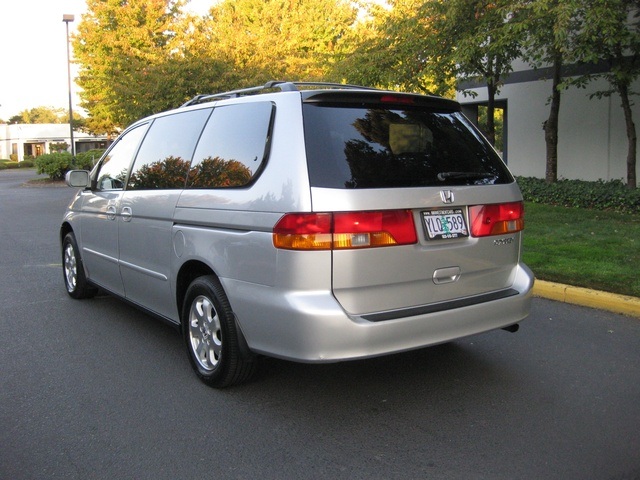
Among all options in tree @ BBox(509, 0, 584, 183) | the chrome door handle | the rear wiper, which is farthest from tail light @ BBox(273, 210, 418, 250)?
tree @ BBox(509, 0, 584, 183)

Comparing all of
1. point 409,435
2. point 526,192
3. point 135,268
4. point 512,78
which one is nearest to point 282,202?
point 409,435

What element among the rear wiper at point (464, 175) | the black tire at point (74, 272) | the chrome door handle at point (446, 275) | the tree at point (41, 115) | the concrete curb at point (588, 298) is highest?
the tree at point (41, 115)

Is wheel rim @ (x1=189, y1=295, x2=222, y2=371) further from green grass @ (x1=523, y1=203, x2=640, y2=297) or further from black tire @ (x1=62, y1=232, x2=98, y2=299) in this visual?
green grass @ (x1=523, y1=203, x2=640, y2=297)

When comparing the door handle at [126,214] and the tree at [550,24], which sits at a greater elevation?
the tree at [550,24]

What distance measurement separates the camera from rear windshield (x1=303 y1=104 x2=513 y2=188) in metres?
3.51

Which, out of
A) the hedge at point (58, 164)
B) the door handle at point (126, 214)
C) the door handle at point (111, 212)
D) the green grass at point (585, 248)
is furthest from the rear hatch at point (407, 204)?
the hedge at point (58, 164)

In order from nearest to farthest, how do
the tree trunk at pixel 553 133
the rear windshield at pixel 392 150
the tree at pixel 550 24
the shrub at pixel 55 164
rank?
the rear windshield at pixel 392 150 < the tree at pixel 550 24 < the tree trunk at pixel 553 133 < the shrub at pixel 55 164

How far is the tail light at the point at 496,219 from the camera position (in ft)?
12.8

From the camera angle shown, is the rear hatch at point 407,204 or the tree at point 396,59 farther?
the tree at point 396,59

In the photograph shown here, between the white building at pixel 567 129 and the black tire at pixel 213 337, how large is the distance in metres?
12.7

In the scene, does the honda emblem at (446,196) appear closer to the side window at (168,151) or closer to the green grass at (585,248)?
the side window at (168,151)

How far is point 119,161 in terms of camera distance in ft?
18.9

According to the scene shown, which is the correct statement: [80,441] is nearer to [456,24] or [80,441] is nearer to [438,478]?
[438,478]

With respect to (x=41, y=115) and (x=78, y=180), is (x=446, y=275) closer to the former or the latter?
(x=78, y=180)
